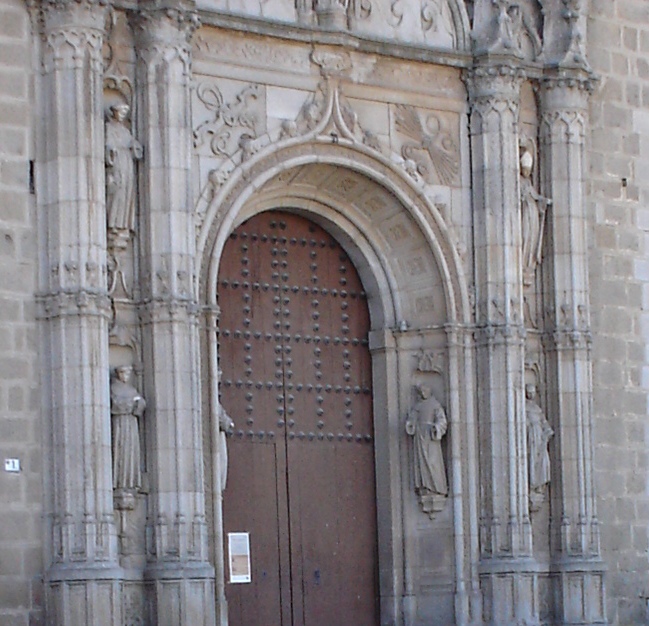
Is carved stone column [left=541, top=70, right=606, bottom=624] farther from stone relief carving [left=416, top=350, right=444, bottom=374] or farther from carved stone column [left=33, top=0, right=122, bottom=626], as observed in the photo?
carved stone column [left=33, top=0, right=122, bottom=626]

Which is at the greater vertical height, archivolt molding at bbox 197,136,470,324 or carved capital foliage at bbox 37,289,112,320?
archivolt molding at bbox 197,136,470,324

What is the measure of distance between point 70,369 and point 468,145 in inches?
217

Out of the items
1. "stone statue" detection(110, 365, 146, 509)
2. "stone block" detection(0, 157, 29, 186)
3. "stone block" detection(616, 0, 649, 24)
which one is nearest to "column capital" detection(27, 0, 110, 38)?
"stone block" detection(0, 157, 29, 186)

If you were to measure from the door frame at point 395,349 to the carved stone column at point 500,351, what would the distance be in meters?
0.17

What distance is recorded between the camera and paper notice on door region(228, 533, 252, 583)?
822 inches

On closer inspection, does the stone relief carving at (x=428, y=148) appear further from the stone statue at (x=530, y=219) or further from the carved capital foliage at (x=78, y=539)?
the carved capital foliage at (x=78, y=539)

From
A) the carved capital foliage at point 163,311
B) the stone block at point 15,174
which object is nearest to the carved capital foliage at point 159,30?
the stone block at point 15,174

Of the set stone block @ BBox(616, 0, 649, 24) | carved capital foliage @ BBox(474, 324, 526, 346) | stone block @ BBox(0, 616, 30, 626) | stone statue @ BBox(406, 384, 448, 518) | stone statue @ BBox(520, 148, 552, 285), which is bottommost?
stone block @ BBox(0, 616, 30, 626)

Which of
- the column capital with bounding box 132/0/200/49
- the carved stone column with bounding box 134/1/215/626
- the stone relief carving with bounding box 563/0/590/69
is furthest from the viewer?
the stone relief carving with bounding box 563/0/590/69

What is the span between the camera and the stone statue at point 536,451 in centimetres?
2227

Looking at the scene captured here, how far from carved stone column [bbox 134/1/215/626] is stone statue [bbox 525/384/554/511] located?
4.17 metres

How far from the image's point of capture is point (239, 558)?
68.7 feet

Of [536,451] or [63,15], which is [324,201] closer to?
[536,451]

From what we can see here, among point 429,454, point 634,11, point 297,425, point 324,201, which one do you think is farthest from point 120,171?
point 634,11
